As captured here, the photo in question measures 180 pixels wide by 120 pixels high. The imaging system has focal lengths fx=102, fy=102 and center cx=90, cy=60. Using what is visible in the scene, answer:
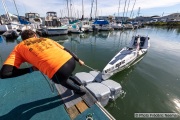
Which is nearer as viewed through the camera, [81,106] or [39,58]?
[39,58]

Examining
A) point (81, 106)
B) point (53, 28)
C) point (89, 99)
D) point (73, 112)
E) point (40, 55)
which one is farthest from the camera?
point (53, 28)

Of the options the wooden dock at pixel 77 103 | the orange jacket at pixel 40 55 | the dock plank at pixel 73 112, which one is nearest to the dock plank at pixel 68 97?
the wooden dock at pixel 77 103

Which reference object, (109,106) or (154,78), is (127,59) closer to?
(154,78)

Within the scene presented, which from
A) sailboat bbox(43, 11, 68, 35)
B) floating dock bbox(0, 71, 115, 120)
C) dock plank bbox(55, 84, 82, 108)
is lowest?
floating dock bbox(0, 71, 115, 120)

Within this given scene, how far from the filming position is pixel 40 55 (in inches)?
71.2

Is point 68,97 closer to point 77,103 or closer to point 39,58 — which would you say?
point 77,103

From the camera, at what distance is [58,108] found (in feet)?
9.54

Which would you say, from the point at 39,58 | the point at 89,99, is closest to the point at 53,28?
the point at 89,99

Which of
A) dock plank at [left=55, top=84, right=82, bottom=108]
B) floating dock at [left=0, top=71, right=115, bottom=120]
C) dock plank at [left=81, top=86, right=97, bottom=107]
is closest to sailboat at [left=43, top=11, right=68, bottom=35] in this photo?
floating dock at [left=0, top=71, right=115, bottom=120]

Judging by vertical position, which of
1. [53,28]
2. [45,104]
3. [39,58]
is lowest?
[45,104]

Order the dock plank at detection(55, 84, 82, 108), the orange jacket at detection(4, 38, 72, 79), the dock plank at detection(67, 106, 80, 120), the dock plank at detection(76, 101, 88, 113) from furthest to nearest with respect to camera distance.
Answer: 1. the dock plank at detection(55, 84, 82, 108)
2. the dock plank at detection(76, 101, 88, 113)
3. the dock plank at detection(67, 106, 80, 120)
4. the orange jacket at detection(4, 38, 72, 79)

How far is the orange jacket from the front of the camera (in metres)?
1.82

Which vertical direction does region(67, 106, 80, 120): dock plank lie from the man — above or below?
below

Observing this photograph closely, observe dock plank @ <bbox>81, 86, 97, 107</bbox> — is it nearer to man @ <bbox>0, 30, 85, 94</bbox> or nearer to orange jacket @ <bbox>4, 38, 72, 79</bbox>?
man @ <bbox>0, 30, 85, 94</bbox>
